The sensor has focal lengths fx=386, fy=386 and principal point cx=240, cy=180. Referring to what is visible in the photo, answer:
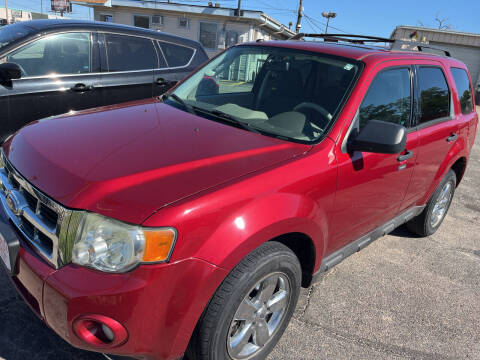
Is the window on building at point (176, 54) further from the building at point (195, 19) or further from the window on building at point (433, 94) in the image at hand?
the building at point (195, 19)

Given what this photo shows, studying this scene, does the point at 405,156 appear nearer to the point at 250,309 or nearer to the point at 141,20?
the point at 250,309

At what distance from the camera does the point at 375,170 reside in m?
2.64

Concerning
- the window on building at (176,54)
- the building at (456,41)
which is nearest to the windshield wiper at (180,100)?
the window on building at (176,54)

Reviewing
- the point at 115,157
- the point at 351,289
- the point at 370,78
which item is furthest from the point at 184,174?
the point at 351,289

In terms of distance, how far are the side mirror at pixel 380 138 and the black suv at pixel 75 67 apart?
134 inches

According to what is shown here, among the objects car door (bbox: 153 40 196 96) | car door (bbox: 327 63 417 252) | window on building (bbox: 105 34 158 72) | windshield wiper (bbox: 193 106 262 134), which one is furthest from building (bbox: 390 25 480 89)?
windshield wiper (bbox: 193 106 262 134)

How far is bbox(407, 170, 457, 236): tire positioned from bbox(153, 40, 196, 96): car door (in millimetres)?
3545

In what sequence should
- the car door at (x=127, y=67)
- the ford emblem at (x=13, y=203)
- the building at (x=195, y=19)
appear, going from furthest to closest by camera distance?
the building at (x=195, y=19) < the car door at (x=127, y=67) < the ford emblem at (x=13, y=203)

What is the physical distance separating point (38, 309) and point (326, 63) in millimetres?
2390

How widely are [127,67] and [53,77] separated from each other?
3.09ft

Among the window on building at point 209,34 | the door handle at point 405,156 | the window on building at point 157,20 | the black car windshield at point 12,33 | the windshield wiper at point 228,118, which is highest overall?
the window on building at point 157,20

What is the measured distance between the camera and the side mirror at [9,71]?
3.75m

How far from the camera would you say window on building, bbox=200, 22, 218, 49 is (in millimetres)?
24109

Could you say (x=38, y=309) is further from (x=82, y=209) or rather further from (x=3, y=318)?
(x=3, y=318)
